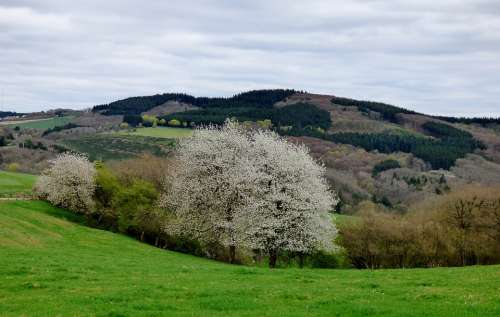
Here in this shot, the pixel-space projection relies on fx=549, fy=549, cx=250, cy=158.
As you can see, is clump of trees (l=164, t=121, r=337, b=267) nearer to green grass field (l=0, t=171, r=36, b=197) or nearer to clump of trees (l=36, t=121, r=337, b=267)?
clump of trees (l=36, t=121, r=337, b=267)

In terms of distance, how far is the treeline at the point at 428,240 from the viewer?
64.9m

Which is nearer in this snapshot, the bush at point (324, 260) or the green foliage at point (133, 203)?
the bush at point (324, 260)

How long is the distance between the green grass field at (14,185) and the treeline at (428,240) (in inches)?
1718

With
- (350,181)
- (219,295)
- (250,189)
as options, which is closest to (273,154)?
(250,189)

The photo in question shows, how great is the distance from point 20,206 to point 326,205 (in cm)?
3470

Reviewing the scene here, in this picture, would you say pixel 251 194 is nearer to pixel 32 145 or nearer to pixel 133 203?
pixel 133 203

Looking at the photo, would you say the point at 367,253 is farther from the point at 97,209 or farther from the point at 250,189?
the point at 97,209

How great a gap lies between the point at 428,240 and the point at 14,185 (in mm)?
60300

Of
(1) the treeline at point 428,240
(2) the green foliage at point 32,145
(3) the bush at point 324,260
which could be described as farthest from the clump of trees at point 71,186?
(2) the green foliage at point 32,145

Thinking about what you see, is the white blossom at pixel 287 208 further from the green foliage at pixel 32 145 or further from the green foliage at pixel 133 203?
the green foliage at pixel 32 145

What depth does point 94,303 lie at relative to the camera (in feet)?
64.7

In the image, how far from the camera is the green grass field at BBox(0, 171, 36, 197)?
73956 millimetres

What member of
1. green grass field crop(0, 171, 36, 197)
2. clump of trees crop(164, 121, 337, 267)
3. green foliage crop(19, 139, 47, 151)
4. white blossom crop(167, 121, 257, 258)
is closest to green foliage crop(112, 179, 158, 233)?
clump of trees crop(164, 121, 337, 267)

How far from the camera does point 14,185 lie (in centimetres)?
8375
